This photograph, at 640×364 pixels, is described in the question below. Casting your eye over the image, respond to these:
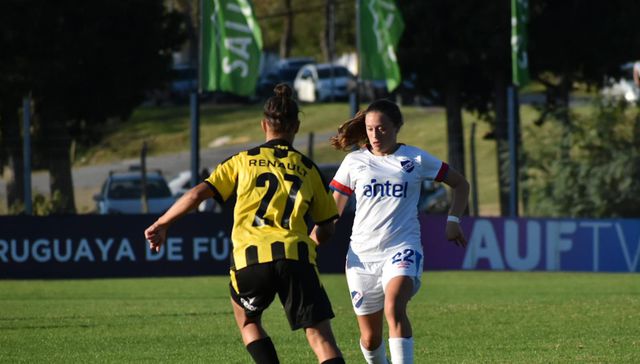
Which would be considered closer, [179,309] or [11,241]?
[179,309]

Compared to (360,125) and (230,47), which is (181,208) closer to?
(360,125)

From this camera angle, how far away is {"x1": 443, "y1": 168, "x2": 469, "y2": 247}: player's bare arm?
7801mm

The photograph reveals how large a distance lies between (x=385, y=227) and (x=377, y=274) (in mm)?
286

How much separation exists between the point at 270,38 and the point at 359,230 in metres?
65.3

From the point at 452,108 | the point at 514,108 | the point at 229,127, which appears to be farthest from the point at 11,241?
the point at 229,127

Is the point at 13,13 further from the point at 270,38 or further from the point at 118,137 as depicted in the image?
the point at 270,38

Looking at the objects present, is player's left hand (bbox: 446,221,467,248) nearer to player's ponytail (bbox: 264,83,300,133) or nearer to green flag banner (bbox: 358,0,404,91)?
player's ponytail (bbox: 264,83,300,133)

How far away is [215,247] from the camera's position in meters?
20.6

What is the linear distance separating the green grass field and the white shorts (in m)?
1.97

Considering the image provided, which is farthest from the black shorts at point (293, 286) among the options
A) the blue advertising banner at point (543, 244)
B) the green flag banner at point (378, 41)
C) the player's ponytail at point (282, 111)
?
the green flag banner at point (378, 41)

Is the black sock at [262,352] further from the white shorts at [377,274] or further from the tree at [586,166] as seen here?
the tree at [586,166]

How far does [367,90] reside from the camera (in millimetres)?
49594

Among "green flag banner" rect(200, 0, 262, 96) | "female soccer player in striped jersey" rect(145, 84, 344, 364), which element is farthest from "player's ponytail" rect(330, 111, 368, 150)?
"green flag banner" rect(200, 0, 262, 96)

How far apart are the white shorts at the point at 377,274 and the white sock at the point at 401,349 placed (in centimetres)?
29
